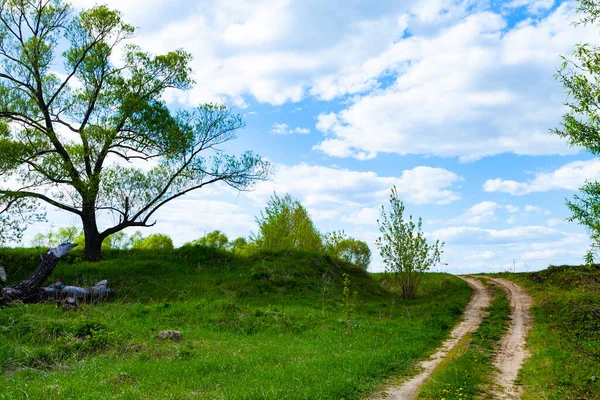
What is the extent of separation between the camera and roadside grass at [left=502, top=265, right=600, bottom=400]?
38.2 feet

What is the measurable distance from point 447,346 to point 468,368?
336 cm

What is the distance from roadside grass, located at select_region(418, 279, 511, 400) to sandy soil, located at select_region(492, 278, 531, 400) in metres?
0.27

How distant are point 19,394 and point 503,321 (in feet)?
65.8

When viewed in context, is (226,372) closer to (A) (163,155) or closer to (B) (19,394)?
(B) (19,394)

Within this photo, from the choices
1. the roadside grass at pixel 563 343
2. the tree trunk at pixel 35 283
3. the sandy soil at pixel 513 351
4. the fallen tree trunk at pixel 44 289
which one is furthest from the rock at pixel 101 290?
the roadside grass at pixel 563 343

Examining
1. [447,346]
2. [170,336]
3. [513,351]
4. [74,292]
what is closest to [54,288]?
[74,292]

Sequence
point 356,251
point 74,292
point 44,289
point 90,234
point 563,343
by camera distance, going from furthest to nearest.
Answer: point 356,251, point 90,234, point 74,292, point 44,289, point 563,343

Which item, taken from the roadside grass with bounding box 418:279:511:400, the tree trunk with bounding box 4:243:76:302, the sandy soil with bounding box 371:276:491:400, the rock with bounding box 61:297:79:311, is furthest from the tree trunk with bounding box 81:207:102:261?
the roadside grass with bounding box 418:279:511:400

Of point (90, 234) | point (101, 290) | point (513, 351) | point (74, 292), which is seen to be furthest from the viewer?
point (90, 234)

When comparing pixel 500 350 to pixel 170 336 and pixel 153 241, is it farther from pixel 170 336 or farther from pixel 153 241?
pixel 153 241

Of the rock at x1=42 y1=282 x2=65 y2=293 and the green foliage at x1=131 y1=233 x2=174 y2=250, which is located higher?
the green foliage at x1=131 y1=233 x2=174 y2=250

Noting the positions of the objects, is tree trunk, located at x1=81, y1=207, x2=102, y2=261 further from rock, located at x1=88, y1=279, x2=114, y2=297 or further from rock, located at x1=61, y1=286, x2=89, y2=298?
rock, located at x1=61, y1=286, x2=89, y2=298

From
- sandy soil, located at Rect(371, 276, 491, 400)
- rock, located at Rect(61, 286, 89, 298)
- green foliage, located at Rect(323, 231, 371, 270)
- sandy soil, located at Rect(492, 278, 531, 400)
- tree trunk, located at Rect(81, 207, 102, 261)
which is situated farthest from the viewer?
green foliage, located at Rect(323, 231, 371, 270)

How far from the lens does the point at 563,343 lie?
16609mm
